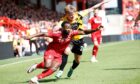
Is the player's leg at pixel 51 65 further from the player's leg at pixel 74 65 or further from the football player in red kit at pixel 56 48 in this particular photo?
the player's leg at pixel 74 65

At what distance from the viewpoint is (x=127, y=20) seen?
6266 centimetres

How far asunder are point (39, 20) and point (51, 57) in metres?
30.6

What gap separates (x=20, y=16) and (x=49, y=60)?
2720 cm

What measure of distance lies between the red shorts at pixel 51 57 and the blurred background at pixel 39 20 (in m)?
3.03

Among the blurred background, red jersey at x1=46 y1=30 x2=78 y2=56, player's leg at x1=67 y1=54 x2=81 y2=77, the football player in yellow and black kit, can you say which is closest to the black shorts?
the football player in yellow and black kit

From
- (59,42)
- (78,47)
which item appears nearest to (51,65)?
(59,42)

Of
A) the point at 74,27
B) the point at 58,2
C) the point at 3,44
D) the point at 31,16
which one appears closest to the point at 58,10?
the point at 58,2

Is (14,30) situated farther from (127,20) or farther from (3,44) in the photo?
(127,20)

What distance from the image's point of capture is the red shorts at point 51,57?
1285cm

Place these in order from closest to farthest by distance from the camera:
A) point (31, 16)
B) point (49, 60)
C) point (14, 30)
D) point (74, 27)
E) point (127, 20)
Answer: point (49, 60) → point (74, 27) → point (14, 30) → point (31, 16) → point (127, 20)

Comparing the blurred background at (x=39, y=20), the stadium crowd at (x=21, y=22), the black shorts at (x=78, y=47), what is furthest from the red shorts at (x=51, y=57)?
the stadium crowd at (x=21, y=22)

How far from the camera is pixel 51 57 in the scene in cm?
1288

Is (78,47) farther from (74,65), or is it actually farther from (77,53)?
(74,65)

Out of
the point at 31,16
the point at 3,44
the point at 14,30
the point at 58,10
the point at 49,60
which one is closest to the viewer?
the point at 49,60
